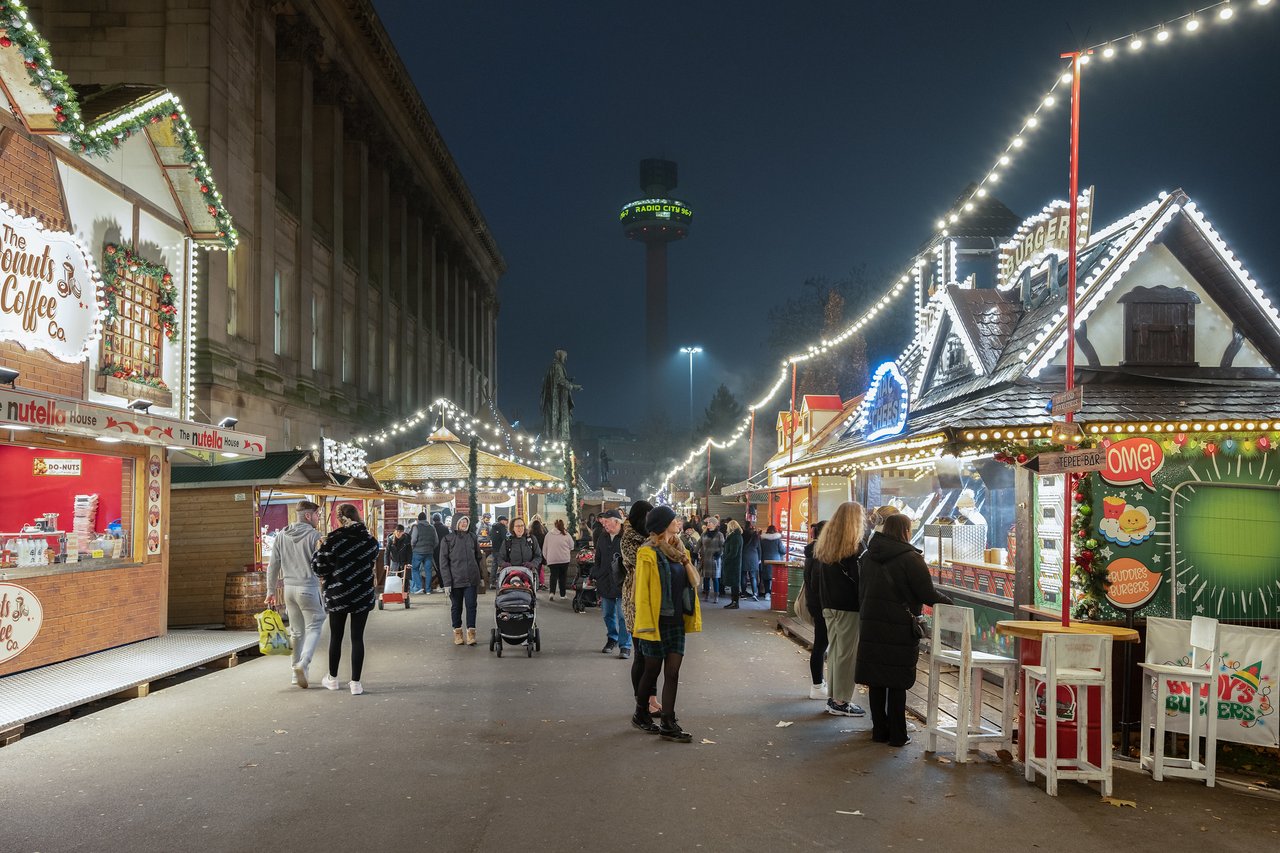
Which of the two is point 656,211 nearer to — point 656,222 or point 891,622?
point 656,222

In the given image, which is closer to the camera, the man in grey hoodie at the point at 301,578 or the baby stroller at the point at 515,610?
the man in grey hoodie at the point at 301,578

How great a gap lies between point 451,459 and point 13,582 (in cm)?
1407

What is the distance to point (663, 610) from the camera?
28.2 ft

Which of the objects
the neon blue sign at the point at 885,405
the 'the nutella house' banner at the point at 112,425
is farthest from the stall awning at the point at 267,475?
the neon blue sign at the point at 885,405

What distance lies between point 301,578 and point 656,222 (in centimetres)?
14265

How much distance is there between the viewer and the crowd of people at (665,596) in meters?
8.20

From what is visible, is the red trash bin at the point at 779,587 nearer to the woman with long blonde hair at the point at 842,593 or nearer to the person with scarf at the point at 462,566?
the person with scarf at the point at 462,566

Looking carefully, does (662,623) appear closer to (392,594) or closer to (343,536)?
(343,536)

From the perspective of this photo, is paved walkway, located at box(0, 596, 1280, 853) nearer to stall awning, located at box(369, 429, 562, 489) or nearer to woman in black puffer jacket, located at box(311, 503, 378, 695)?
woman in black puffer jacket, located at box(311, 503, 378, 695)

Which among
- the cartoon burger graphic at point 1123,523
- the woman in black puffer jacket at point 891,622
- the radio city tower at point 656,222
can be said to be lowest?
the woman in black puffer jacket at point 891,622

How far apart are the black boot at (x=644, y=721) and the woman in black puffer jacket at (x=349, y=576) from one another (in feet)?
9.99

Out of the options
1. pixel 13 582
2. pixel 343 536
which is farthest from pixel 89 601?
pixel 343 536

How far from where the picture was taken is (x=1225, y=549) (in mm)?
10273

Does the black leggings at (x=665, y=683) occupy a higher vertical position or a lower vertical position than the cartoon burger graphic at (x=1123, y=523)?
lower
